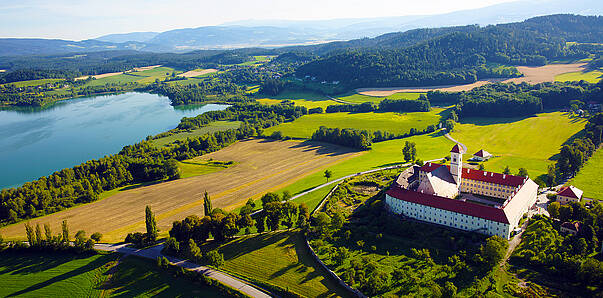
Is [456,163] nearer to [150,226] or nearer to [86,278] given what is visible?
[150,226]

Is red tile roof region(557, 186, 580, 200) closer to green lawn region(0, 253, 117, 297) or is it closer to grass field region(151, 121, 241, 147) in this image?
green lawn region(0, 253, 117, 297)

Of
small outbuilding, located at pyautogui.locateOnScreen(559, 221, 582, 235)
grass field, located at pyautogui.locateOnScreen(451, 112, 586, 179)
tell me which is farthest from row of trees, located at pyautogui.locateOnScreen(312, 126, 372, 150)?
small outbuilding, located at pyautogui.locateOnScreen(559, 221, 582, 235)

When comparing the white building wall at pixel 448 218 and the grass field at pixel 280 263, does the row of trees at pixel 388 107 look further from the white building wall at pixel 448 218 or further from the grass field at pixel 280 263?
the grass field at pixel 280 263

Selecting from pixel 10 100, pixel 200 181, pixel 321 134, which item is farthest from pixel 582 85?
pixel 10 100

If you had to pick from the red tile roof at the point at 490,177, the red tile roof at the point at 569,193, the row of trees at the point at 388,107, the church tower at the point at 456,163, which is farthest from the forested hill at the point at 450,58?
the church tower at the point at 456,163

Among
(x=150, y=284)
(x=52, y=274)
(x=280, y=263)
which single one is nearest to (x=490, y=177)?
(x=280, y=263)

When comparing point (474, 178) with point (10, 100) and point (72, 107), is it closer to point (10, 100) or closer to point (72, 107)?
point (72, 107)
